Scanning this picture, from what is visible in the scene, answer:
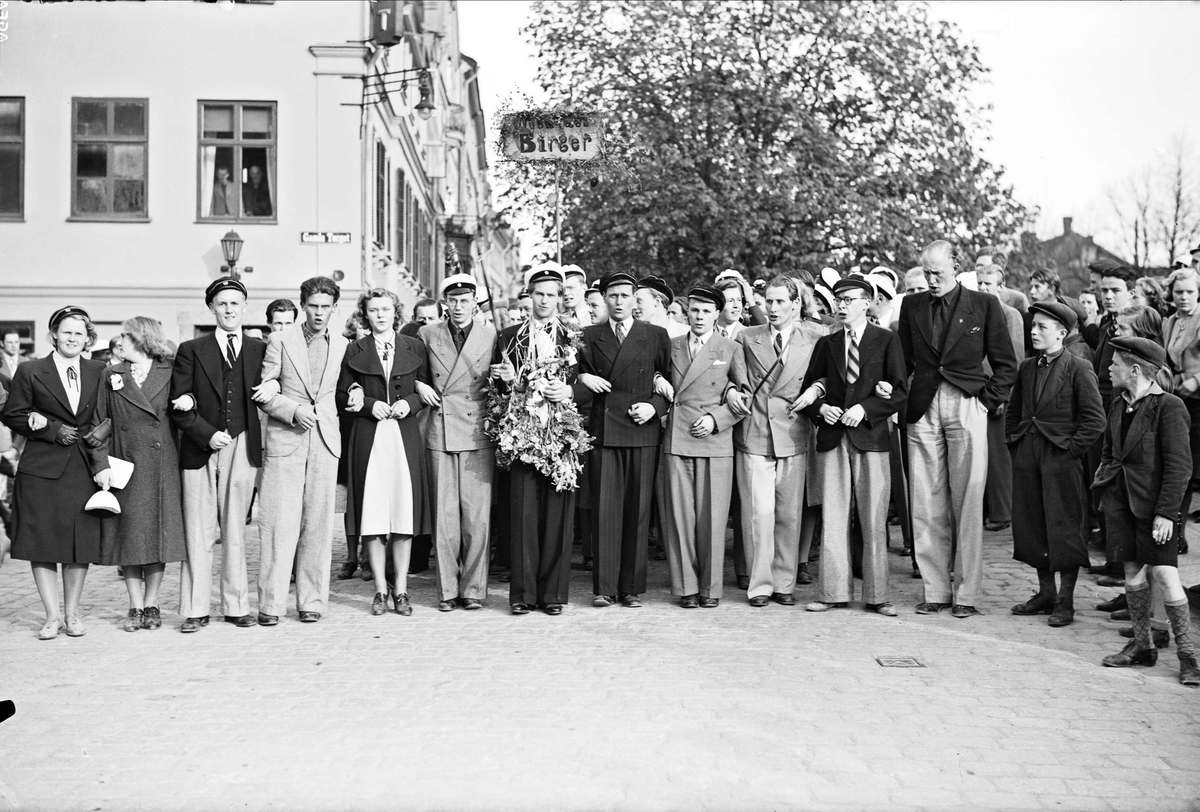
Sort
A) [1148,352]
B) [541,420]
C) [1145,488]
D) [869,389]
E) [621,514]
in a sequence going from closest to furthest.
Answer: [1145,488] → [1148,352] → [541,420] → [869,389] → [621,514]

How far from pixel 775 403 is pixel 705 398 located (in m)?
0.49

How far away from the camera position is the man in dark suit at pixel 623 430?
8.30m

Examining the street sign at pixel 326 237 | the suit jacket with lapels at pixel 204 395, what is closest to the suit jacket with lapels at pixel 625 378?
the suit jacket with lapels at pixel 204 395

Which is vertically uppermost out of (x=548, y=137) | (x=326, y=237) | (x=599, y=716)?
(x=326, y=237)

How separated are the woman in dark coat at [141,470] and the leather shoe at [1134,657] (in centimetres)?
546

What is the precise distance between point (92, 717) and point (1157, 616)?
5.45 meters

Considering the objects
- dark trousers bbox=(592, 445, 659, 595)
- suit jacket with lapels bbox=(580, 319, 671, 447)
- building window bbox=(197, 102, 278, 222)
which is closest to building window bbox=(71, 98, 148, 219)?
building window bbox=(197, 102, 278, 222)

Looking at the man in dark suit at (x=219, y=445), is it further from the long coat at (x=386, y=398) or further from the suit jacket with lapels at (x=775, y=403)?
the suit jacket with lapels at (x=775, y=403)

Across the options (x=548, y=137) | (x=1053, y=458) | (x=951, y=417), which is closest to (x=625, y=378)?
(x=951, y=417)

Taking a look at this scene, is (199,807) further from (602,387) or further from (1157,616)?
(1157,616)

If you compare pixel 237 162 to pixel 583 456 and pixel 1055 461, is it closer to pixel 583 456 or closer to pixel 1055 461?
pixel 583 456

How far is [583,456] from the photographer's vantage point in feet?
27.5

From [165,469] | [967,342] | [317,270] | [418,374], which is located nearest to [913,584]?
[967,342]

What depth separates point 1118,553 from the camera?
6602 mm
